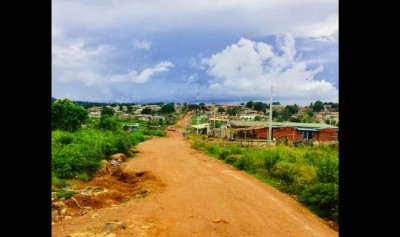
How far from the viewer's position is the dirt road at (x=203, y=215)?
723 cm

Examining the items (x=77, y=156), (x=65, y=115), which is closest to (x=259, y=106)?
(x=65, y=115)

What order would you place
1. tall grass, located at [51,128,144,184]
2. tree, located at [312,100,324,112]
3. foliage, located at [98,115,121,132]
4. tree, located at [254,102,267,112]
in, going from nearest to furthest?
tall grass, located at [51,128,144,184]
foliage, located at [98,115,121,132]
tree, located at [312,100,324,112]
tree, located at [254,102,267,112]

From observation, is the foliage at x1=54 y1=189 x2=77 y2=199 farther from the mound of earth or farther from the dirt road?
the dirt road

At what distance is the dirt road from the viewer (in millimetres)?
7227

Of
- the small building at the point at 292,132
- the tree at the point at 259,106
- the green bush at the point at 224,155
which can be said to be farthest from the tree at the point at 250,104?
the green bush at the point at 224,155

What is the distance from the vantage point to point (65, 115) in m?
37.8

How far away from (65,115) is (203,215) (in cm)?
3254

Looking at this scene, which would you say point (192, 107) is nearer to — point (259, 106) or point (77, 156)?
point (259, 106)

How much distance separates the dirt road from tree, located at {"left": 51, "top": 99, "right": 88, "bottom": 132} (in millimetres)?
26977

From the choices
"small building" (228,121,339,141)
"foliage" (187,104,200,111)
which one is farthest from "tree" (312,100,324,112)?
"small building" (228,121,339,141)

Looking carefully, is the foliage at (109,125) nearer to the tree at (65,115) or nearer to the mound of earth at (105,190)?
the tree at (65,115)
